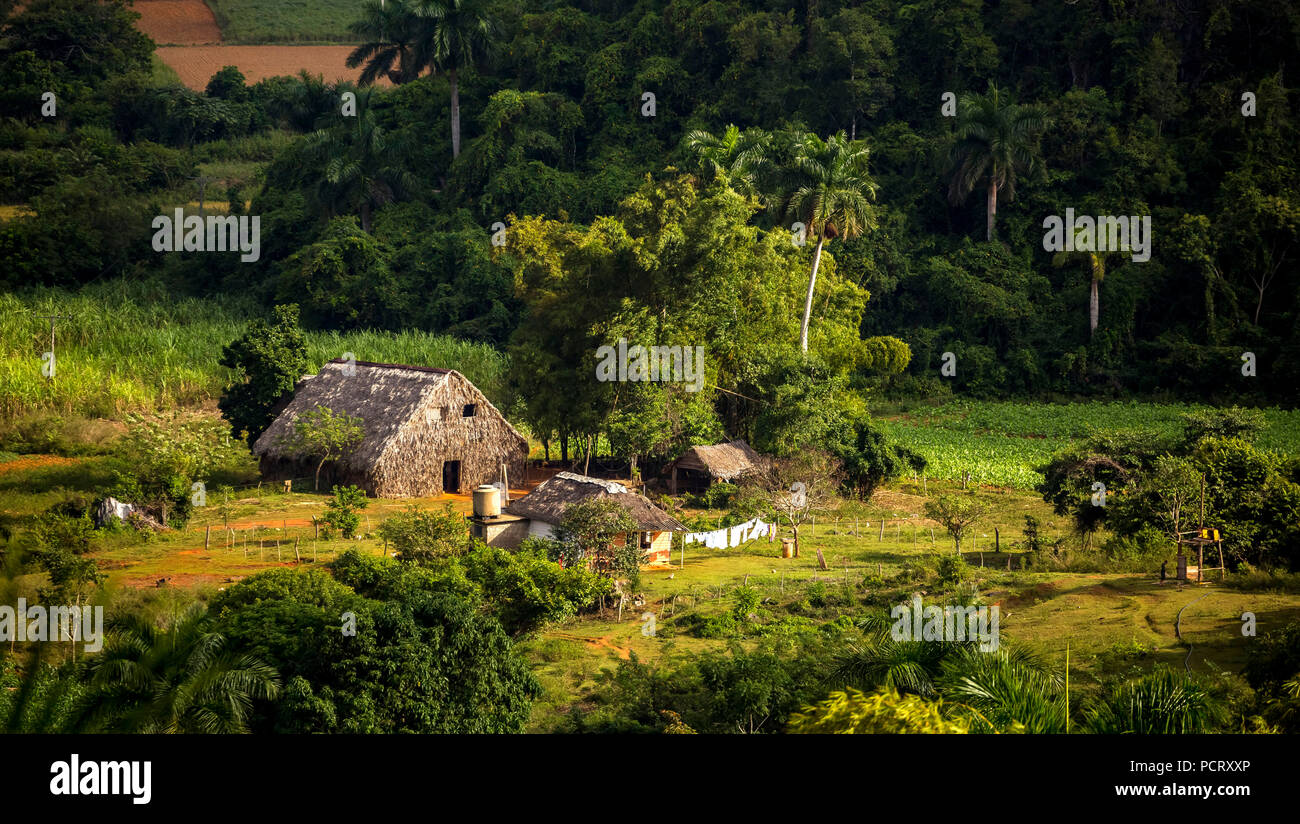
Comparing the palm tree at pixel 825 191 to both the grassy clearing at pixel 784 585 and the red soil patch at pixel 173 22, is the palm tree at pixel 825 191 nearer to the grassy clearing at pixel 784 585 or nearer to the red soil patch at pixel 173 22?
the grassy clearing at pixel 784 585

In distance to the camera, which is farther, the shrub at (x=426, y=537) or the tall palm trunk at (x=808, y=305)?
Answer: the tall palm trunk at (x=808, y=305)

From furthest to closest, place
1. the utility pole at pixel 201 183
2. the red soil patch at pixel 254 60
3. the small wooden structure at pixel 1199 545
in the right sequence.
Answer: the red soil patch at pixel 254 60, the utility pole at pixel 201 183, the small wooden structure at pixel 1199 545

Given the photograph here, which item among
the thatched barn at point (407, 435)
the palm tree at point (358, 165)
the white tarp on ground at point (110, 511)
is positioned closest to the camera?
the white tarp on ground at point (110, 511)

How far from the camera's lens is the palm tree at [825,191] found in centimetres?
4169

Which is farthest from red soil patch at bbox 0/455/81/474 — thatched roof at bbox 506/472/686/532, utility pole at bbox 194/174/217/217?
utility pole at bbox 194/174/217/217

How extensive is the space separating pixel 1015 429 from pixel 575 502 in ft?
79.9

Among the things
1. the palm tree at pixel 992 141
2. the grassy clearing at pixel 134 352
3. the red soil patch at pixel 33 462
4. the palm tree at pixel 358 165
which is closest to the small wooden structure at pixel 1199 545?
the grassy clearing at pixel 134 352

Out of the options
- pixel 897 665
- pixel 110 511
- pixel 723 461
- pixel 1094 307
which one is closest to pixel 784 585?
pixel 723 461

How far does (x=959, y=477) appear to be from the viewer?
39.8 meters

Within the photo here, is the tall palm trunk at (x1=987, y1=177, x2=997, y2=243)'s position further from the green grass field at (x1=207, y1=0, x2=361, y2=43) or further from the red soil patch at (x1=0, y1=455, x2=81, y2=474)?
the green grass field at (x1=207, y1=0, x2=361, y2=43)

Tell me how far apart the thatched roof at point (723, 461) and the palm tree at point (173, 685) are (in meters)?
19.4

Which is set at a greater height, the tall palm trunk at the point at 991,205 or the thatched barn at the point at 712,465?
the tall palm trunk at the point at 991,205
